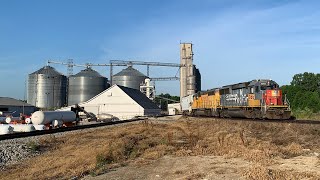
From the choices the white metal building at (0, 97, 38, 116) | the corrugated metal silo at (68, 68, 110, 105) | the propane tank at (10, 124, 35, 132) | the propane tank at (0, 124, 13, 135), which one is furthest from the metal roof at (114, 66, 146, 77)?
the propane tank at (0, 124, 13, 135)

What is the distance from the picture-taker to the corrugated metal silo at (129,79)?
104 metres

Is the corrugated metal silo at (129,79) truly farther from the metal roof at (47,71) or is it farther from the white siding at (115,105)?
the white siding at (115,105)

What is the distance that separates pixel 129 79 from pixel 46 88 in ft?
76.0

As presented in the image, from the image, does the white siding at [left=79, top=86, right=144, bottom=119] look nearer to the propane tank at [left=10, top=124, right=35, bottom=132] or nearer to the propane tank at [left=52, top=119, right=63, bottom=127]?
the propane tank at [left=52, top=119, right=63, bottom=127]

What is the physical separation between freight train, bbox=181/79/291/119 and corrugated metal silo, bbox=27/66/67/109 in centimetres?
6103

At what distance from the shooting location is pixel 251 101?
100ft

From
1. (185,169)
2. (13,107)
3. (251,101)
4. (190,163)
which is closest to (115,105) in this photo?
(13,107)

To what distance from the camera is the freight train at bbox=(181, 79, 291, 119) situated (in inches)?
1090

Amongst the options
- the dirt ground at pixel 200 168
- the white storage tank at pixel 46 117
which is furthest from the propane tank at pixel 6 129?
the dirt ground at pixel 200 168

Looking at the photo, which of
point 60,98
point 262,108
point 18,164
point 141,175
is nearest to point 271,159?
point 141,175

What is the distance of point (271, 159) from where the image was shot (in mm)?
10953

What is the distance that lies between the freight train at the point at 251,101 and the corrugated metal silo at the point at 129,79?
61.9 metres

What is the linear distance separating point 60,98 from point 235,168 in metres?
90.4

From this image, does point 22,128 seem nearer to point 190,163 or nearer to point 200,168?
point 190,163
